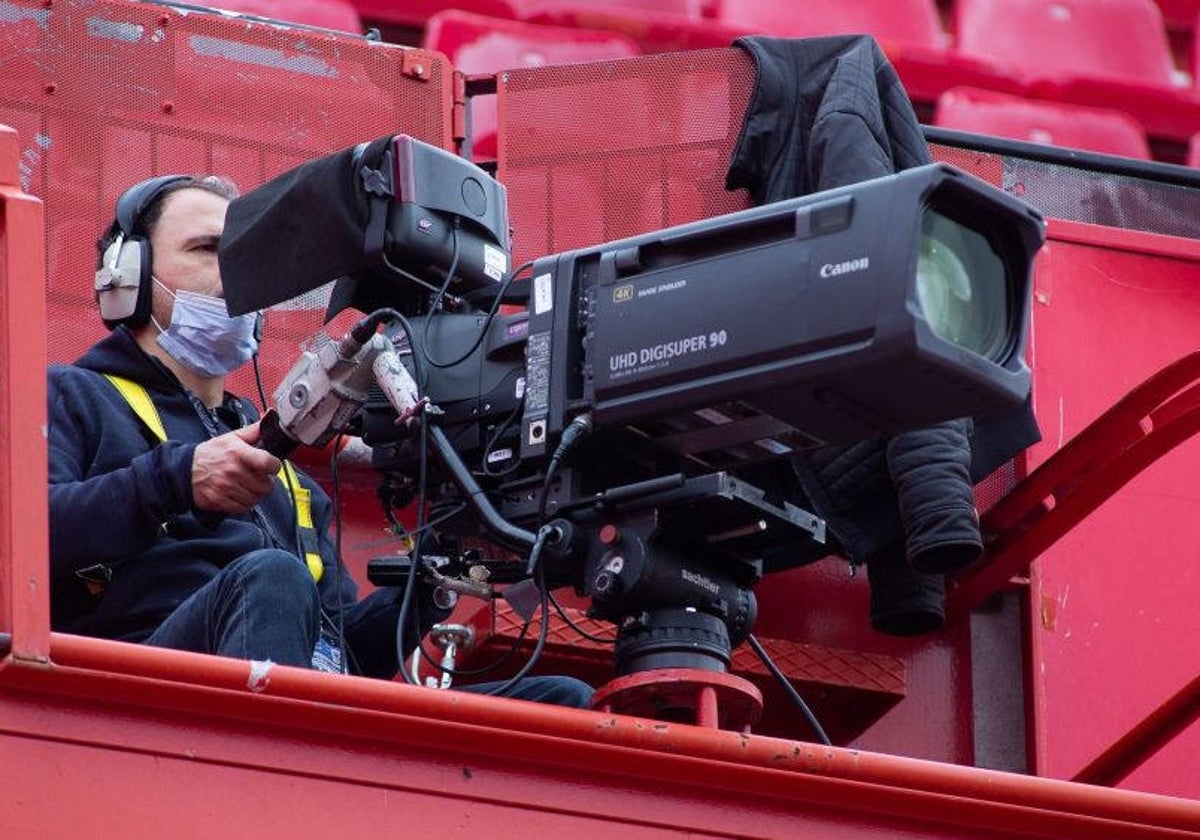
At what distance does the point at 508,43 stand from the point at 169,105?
8.55ft

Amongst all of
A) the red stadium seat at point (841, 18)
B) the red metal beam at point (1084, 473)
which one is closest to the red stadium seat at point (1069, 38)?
the red stadium seat at point (841, 18)

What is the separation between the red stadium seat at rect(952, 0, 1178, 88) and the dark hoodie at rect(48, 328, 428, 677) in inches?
199

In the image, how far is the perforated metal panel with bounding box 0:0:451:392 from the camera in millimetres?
5035

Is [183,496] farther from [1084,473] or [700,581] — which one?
[1084,473]

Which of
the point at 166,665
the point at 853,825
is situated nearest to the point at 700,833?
the point at 853,825

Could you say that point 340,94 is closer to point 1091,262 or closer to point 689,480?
point 1091,262

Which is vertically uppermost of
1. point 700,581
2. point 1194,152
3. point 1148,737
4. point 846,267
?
point 846,267

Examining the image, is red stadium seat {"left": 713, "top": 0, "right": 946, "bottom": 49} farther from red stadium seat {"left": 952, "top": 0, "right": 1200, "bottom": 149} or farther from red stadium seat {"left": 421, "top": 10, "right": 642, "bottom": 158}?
red stadium seat {"left": 421, "top": 10, "right": 642, "bottom": 158}

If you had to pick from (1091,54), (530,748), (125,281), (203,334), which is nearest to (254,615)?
(530,748)

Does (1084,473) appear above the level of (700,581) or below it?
below

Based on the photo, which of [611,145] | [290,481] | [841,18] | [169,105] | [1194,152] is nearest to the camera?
[290,481]

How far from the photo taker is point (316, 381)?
11.3ft

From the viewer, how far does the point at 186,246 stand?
4223 mm

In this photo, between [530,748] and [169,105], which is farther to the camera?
[169,105]
